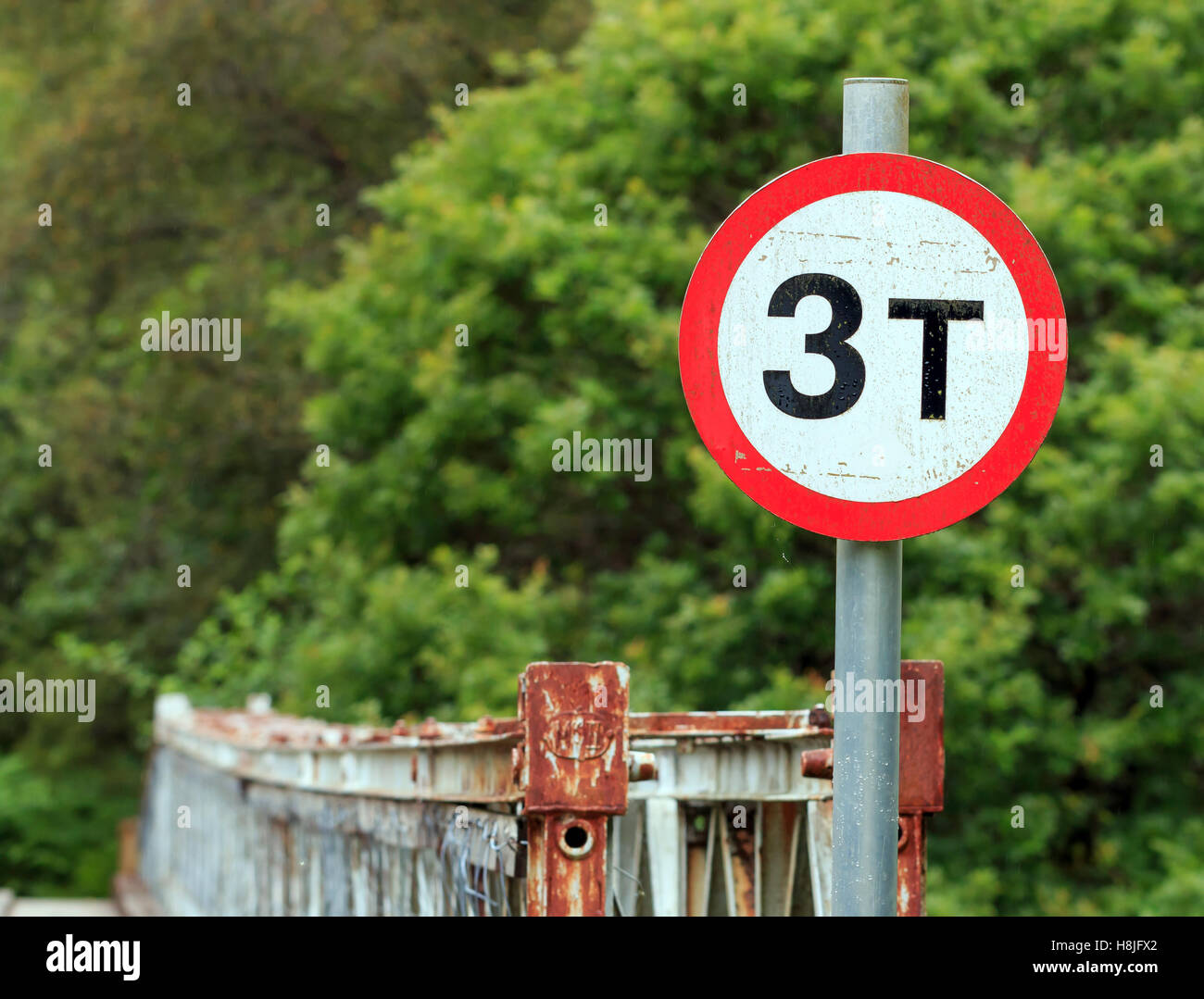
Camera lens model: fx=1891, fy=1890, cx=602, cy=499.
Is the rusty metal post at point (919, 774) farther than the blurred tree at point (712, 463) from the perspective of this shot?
No

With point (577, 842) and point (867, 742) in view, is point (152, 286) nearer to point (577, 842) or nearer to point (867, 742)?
point (577, 842)

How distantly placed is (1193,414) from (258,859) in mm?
6078

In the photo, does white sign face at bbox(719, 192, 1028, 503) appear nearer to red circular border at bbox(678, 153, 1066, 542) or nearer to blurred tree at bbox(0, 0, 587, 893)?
red circular border at bbox(678, 153, 1066, 542)

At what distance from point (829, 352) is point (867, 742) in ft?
1.81

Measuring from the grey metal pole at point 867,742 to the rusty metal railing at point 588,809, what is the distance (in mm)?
926

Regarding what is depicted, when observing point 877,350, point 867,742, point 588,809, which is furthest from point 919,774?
point 877,350

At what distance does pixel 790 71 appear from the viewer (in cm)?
1345

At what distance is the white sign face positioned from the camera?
105 inches

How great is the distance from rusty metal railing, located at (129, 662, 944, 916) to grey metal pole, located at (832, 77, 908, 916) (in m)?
0.93

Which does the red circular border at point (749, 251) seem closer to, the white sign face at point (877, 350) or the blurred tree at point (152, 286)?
the white sign face at point (877, 350)

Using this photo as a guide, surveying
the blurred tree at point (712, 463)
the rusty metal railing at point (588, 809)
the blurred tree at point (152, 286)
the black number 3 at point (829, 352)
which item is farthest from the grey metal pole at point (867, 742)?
the blurred tree at point (152, 286)

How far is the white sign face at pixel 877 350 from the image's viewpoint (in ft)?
8.78

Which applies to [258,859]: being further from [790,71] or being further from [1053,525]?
[790,71]

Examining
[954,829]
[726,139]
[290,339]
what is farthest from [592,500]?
[290,339]
